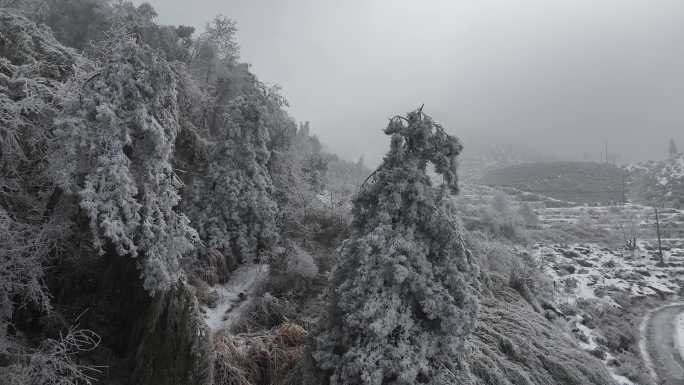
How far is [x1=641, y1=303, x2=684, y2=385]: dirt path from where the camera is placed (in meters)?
19.0

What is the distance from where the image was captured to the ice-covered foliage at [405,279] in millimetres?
6004

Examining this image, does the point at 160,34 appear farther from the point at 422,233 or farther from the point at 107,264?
the point at 422,233

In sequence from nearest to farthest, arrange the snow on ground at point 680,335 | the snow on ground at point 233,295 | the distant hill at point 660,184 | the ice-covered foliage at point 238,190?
the snow on ground at point 233,295, the ice-covered foliage at point 238,190, the snow on ground at point 680,335, the distant hill at point 660,184

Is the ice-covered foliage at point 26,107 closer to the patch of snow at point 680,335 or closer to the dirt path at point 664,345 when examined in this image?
the dirt path at point 664,345

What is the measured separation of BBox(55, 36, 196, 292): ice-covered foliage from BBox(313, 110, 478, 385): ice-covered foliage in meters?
3.83

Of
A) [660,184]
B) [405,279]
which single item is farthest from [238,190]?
[660,184]

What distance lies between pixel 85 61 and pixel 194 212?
6099 mm

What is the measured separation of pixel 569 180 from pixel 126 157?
125m

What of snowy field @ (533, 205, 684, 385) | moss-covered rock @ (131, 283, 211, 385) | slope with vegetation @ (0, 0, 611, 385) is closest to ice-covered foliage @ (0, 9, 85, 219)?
slope with vegetation @ (0, 0, 611, 385)

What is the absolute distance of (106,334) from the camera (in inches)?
300

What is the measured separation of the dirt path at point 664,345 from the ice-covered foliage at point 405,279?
19.2 m

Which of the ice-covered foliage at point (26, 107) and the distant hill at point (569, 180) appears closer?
the ice-covered foliage at point (26, 107)

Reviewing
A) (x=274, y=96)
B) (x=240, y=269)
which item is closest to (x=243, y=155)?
(x=240, y=269)

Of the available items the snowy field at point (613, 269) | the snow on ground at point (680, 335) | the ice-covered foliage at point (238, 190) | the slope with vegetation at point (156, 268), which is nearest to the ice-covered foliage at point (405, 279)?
the slope with vegetation at point (156, 268)
